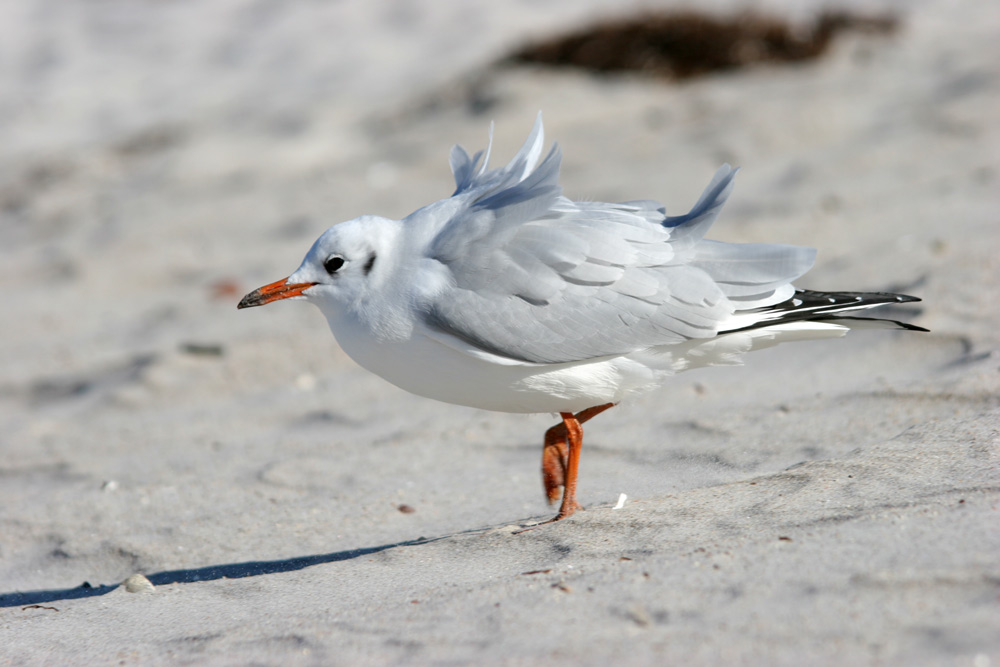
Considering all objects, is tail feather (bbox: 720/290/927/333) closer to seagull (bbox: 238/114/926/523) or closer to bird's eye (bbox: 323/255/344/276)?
seagull (bbox: 238/114/926/523)

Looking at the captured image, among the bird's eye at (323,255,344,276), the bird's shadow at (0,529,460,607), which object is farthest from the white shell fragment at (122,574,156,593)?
the bird's eye at (323,255,344,276)

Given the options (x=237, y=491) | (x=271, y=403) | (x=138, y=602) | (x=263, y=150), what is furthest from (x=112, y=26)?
(x=138, y=602)

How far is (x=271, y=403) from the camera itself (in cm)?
560

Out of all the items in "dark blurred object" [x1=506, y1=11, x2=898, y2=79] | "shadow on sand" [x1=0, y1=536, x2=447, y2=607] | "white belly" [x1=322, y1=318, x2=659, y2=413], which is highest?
"dark blurred object" [x1=506, y1=11, x2=898, y2=79]

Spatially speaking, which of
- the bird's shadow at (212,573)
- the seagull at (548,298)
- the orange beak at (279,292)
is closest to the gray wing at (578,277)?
the seagull at (548,298)

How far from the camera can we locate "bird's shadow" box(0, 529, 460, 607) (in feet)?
11.7

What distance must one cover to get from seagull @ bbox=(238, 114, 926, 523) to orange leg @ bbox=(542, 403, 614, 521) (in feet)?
0.05

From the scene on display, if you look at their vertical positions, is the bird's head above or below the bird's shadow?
above

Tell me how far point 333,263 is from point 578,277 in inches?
33.6

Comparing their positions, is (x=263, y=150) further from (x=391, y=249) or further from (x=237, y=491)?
(x=391, y=249)

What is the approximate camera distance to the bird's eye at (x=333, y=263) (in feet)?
11.4

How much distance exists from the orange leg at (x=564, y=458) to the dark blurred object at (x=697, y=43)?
6557 millimetres

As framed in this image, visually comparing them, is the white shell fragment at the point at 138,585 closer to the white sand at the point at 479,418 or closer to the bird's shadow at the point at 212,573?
the white sand at the point at 479,418

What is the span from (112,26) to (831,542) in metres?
14.5
